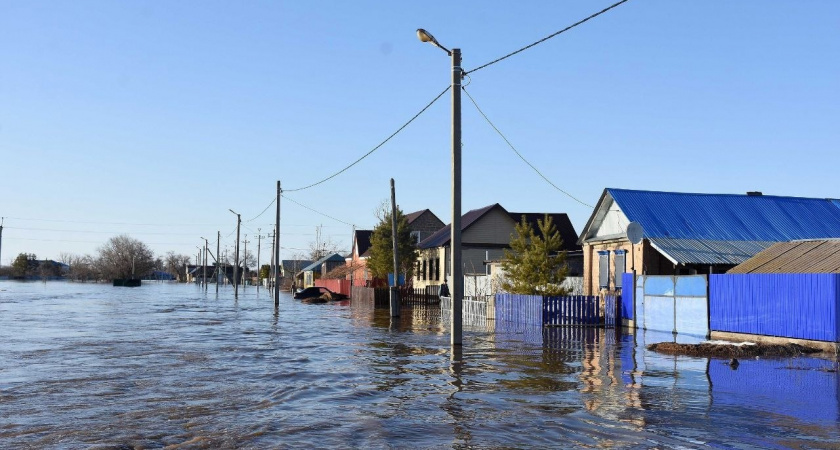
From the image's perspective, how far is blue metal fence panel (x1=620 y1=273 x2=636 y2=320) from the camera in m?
28.6

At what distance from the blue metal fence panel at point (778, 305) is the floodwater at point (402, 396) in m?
2.24

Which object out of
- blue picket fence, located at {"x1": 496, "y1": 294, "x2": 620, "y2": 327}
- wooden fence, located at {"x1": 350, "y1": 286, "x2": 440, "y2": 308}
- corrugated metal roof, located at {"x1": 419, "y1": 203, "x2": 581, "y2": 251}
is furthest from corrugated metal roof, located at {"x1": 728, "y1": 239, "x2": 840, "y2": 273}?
corrugated metal roof, located at {"x1": 419, "y1": 203, "x2": 581, "y2": 251}

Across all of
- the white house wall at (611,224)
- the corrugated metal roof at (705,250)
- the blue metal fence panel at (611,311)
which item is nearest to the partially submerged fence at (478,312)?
the blue metal fence panel at (611,311)

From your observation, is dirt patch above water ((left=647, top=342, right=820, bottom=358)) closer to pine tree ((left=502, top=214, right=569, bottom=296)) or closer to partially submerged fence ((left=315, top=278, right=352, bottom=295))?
pine tree ((left=502, top=214, right=569, bottom=296))

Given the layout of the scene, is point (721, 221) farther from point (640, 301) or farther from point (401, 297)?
point (401, 297)

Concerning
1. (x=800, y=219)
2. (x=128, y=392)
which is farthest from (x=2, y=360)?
(x=800, y=219)

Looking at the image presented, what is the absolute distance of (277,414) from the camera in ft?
35.7

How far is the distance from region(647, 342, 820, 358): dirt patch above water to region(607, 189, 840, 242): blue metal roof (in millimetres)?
10793

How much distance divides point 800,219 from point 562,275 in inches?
489

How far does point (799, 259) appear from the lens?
23.9 meters

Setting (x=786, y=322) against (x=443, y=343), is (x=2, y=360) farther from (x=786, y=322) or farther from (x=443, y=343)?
(x=786, y=322)

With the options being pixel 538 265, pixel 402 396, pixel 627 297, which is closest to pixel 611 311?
pixel 627 297

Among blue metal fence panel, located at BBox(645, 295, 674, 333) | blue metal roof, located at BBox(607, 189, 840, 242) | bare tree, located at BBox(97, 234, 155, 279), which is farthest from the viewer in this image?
bare tree, located at BBox(97, 234, 155, 279)

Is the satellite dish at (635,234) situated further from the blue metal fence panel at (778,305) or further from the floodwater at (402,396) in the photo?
the floodwater at (402,396)
